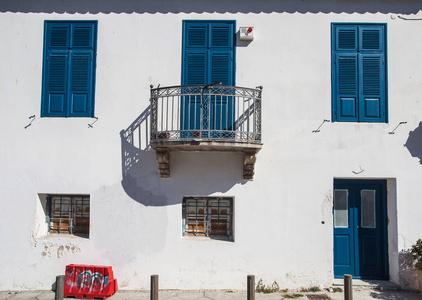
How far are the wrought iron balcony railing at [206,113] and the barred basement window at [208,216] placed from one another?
1.56 m

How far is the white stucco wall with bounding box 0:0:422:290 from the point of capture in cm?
852

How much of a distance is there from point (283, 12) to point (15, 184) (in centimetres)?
700

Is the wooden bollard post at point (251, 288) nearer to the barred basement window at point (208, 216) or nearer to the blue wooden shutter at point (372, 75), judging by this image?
the barred basement window at point (208, 216)

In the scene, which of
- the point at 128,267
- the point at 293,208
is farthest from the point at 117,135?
the point at 293,208

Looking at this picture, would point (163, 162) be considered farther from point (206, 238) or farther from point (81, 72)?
point (81, 72)

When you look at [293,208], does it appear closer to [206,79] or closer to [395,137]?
[395,137]

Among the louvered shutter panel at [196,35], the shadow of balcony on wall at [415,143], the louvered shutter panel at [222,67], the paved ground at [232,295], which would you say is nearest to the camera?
the paved ground at [232,295]

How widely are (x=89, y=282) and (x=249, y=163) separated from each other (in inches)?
162

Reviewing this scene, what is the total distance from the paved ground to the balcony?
2.45 meters

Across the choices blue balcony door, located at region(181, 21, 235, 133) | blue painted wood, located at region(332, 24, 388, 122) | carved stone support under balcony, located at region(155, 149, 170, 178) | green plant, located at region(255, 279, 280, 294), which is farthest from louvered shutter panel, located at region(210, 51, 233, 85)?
green plant, located at region(255, 279, 280, 294)

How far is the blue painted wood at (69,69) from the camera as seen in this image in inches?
347

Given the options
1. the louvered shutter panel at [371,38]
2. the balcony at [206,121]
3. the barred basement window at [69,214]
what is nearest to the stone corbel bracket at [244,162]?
the balcony at [206,121]

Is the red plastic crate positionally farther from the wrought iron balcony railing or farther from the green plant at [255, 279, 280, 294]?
the green plant at [255, 279, 280, 294]

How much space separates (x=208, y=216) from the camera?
29.5 ft
